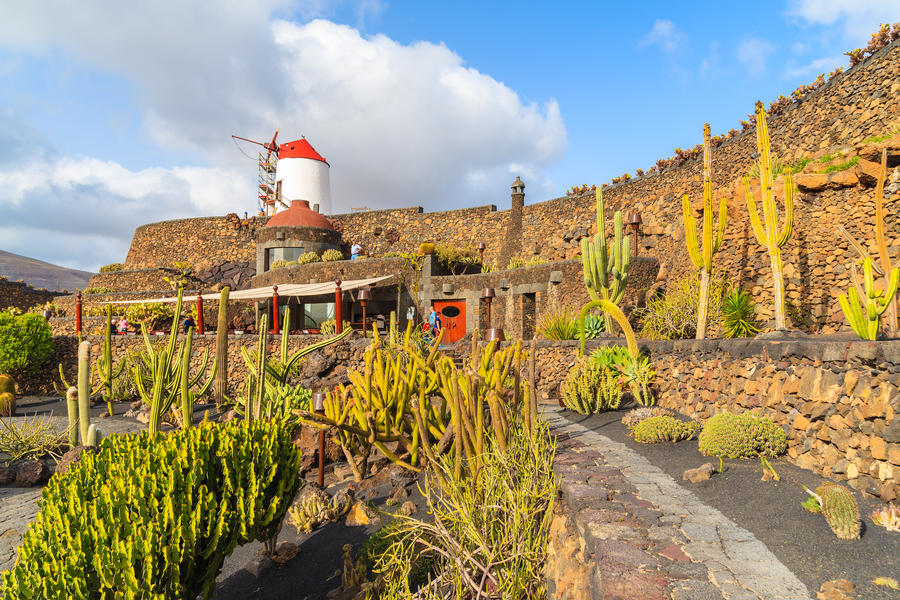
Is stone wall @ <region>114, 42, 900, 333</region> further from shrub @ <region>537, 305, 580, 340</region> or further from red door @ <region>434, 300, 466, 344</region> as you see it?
red door @ <region>434, 300, 466, 344</region>

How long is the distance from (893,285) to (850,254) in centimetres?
409

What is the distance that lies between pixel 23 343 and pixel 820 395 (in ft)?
71.1

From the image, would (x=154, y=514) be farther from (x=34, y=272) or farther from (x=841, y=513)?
(x=34, y=272)

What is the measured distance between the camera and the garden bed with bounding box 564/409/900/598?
2.89 meters

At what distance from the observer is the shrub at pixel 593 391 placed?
7906 millimetres

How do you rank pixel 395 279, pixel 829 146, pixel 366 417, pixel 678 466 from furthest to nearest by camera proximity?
pixel 395 279
pixel 829 146
pixel 366 417
pixel 678 466

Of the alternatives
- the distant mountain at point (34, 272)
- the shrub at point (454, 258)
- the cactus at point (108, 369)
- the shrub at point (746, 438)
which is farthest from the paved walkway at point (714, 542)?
the distant mountain at point (34, 272)

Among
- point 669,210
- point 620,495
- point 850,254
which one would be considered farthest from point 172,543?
point 669,210

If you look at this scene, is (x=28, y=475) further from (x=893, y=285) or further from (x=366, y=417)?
(x=893, y=285)

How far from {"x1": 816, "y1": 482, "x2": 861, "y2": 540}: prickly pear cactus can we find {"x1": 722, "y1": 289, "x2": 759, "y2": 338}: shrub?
5944mm

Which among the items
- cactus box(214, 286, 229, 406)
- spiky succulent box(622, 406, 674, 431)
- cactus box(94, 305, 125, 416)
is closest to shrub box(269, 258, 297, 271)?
cactus box(94, 305, 125, 416)

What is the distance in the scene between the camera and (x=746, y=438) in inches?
196

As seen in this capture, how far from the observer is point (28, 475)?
8.34 metres

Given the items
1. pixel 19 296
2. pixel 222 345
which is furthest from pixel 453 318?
pixel 19 296
